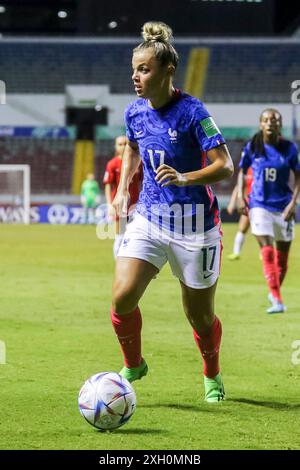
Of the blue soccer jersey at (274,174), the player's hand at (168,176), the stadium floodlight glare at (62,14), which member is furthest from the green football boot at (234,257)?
the stadium floodlight glare at (62,14)

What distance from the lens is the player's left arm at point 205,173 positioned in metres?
5.25

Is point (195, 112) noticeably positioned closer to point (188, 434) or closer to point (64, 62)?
point (188, 434)

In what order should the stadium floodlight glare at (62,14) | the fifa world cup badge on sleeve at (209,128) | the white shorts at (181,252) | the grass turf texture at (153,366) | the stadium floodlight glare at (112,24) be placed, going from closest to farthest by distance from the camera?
the grass turf texture at (153,366) < the fifa world cup badge on sleeve at (209,128) < the white shorts at (181,252) < the stadium floodlight glare at (112,24) < the stadium floodlight glare at (62,14)

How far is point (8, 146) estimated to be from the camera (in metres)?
41.7

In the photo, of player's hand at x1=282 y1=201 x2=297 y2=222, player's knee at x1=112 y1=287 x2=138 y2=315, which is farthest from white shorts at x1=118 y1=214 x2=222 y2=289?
player's hand at x1=282 y1=201 x2=297 y2=222

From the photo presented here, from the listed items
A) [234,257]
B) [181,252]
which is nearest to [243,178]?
[181,252]

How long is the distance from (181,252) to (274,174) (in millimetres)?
5227

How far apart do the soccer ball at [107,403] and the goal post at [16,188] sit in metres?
30.8

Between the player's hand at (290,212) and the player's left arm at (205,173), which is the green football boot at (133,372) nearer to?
the player's left arm at (205,173)

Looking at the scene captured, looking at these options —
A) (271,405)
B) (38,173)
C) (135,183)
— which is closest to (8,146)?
(38,173)

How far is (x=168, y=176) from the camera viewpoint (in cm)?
523

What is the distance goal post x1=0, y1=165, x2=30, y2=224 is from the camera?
119 ft

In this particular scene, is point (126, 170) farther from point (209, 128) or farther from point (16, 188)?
point (16, 188)

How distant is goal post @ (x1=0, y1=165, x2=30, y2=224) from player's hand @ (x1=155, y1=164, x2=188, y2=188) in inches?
1213
